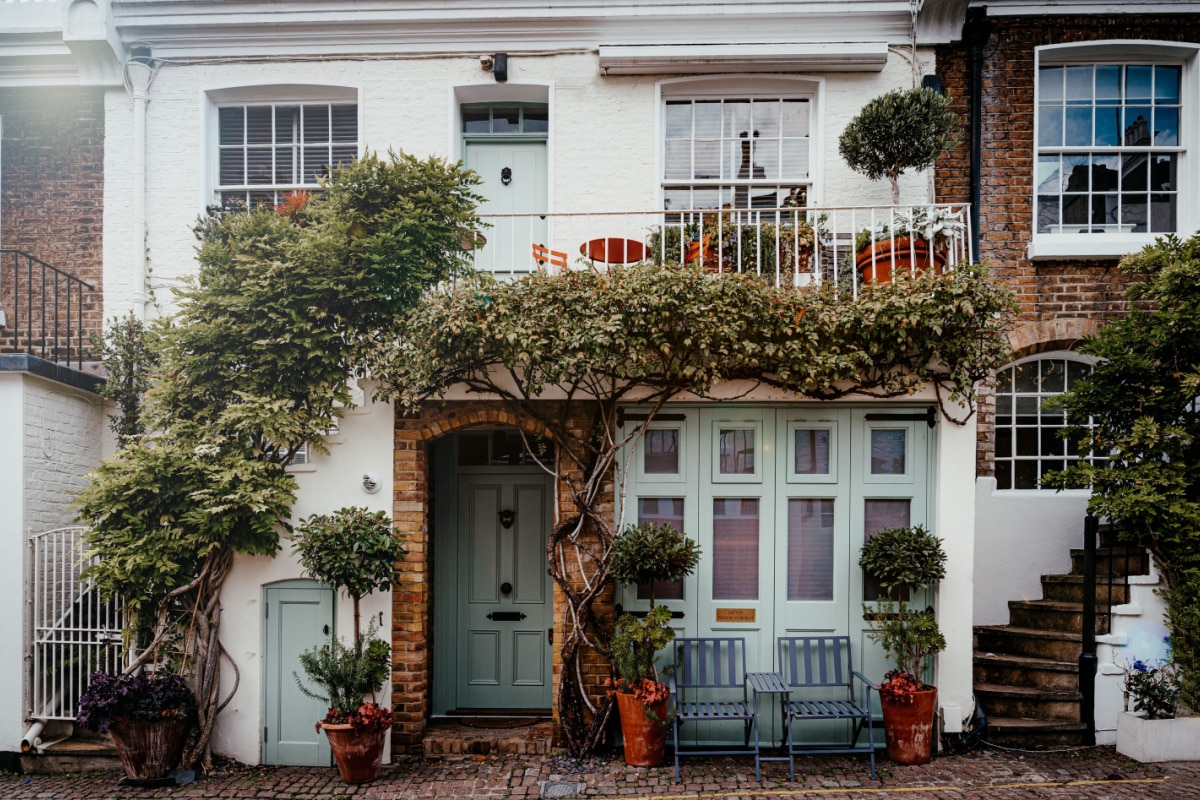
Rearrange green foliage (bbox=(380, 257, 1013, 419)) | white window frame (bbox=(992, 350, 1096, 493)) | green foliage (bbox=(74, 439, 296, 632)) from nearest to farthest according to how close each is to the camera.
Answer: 1. green foliage (bbox=(380, 257, 1013, 419))
2. green foliage (bbox=(74, 439, 296, 632))
3. white window frame (bbox=(992, 350, 1096, 493))

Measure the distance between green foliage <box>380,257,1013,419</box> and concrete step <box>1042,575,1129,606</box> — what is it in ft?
7.46

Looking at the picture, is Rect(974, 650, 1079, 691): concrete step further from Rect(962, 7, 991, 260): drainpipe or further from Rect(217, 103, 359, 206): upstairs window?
Rect(217, 103, 359, 206): upstairs window

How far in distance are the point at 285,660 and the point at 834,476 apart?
16.1 ft

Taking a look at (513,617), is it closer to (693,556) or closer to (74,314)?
(693,556)

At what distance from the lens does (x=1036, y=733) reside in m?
6.80

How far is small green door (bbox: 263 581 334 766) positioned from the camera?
6.82 metres

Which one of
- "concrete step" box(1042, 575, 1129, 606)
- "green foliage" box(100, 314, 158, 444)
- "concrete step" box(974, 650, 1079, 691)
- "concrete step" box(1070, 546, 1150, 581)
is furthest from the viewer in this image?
"green foliage" box(100, 314, 158, 444)

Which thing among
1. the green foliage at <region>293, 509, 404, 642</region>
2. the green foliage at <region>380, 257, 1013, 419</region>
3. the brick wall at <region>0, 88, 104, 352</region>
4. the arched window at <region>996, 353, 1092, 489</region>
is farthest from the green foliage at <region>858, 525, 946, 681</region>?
the brick wall at <region>0, 88, 104, 352</region>

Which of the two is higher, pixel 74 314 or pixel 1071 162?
pixel 1071 162

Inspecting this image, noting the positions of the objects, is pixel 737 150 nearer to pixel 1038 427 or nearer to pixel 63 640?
pixel 1038 427

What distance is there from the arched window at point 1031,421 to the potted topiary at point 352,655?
19.6 ft

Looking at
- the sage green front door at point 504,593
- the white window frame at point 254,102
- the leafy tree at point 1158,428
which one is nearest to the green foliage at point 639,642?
the sage green front door at point 504,593

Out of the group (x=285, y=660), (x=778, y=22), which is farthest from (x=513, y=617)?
(x=778, y=22)

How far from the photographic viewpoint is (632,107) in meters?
7.91
